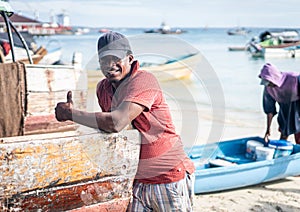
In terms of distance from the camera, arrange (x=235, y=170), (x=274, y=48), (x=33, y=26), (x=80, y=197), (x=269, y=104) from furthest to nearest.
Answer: (x=33, y=26) → (x=274, y=48) → (x=269, y=104) → (x=235, y=170) → (x=80, y=197)

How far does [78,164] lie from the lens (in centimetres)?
229

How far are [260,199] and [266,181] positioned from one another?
A: 0.50 metres

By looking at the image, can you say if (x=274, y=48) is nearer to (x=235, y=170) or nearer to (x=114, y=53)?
(x=235, y=170)

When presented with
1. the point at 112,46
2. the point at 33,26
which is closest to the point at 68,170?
the point at 112,46

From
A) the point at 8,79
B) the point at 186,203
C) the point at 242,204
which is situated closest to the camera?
the point at 186,203

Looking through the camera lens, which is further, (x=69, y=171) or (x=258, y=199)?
(x=258, y=199)

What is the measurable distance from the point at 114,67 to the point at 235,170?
3228 mm

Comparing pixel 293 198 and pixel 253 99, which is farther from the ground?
pixel 293 198

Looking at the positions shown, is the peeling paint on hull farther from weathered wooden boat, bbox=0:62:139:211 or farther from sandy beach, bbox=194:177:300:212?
sandy beach, bbox=194:177:300:212

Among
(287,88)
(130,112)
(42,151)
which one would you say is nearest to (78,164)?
(42,151)

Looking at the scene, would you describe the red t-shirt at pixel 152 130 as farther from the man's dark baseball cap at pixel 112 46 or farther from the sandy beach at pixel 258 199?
the sandy beach at pixel 258 199

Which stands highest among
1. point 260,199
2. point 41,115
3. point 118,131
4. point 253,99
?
point 118,131

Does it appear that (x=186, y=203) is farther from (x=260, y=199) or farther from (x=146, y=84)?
(x=260, y=199)

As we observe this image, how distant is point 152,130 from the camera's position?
236 centimetres
